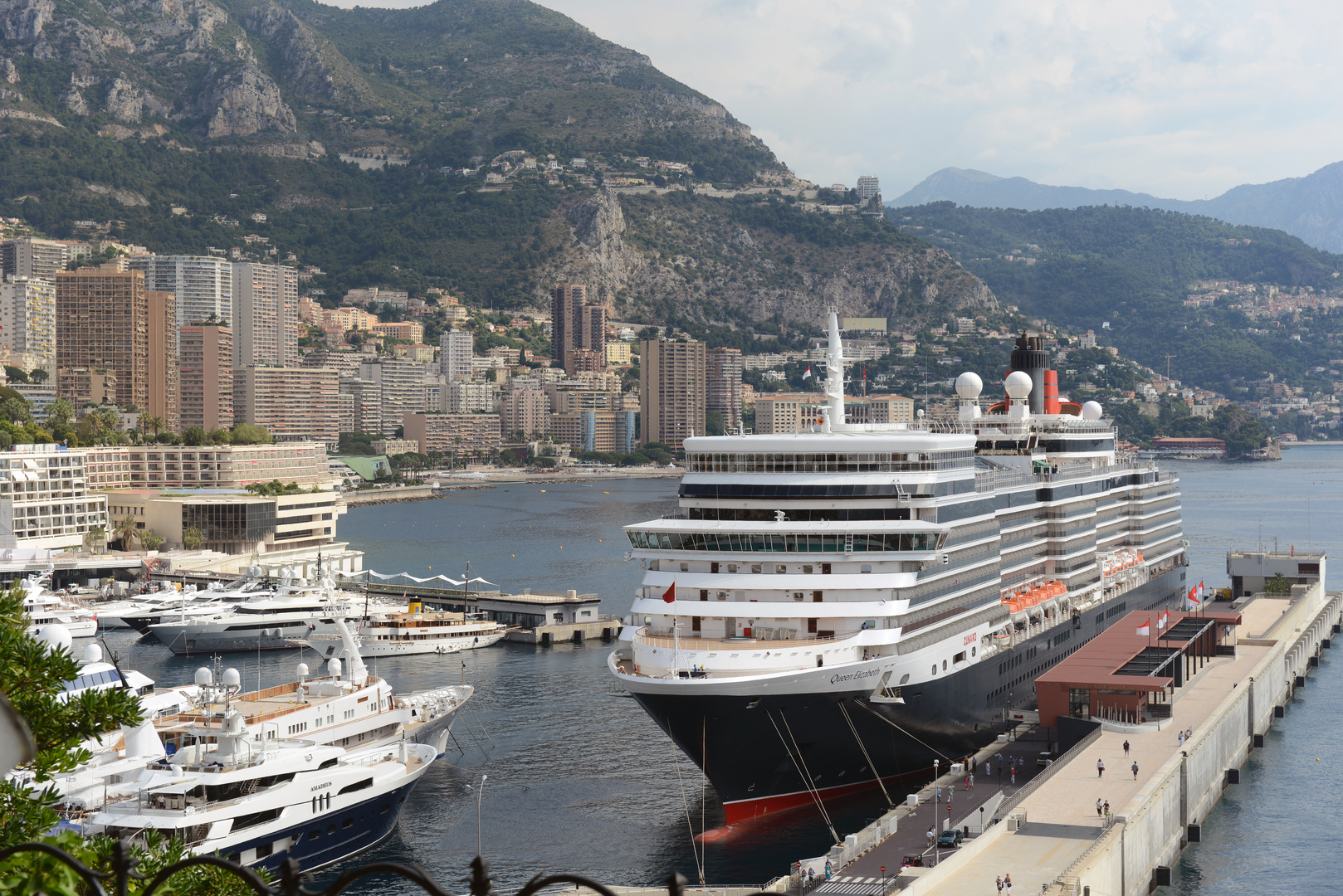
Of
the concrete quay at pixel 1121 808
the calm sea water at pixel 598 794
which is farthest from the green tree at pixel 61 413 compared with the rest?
the concrete quay at pixel 1121 808

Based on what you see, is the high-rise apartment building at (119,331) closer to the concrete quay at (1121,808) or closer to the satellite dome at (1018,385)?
the satellite dome at (1018,385)

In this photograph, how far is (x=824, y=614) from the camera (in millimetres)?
30141

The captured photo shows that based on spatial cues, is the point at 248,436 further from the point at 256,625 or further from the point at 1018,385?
the point at 1018,385

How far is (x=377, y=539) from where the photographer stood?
116375 mm

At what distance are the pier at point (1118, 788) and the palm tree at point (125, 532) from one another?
71461 mm

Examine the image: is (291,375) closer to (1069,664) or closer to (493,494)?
(493,494)

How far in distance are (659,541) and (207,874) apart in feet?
68.2

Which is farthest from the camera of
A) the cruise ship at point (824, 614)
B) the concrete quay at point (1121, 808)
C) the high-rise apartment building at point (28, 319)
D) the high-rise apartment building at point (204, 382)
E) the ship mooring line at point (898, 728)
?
the high-rise apartment building at point (204, 382)

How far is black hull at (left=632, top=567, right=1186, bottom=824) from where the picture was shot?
28.5 m

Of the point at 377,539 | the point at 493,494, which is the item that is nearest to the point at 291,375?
the point at 493,494

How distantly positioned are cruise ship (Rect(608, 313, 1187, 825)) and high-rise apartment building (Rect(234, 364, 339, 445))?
14264cm

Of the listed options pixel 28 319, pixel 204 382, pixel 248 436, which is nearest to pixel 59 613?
pixel 248 436

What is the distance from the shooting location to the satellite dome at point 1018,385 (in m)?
50.0

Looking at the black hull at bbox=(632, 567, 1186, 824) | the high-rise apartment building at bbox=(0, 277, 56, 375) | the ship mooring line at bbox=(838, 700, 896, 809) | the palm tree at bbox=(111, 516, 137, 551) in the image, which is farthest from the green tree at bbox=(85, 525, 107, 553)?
the high-rise apartment building at bbox=(0, 277, 56, 375)
